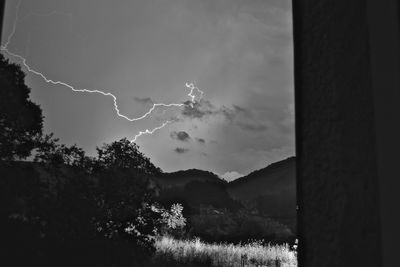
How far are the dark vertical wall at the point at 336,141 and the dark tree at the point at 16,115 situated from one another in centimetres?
420

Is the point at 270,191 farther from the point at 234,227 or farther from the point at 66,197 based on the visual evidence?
the point at 66,197

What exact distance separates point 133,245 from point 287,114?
2.52 m

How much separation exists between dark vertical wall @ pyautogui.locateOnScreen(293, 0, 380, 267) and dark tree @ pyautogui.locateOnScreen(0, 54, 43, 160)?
420cm

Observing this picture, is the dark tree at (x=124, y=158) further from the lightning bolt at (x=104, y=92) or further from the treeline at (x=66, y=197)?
the lightning bolt at (x=104, y=92)

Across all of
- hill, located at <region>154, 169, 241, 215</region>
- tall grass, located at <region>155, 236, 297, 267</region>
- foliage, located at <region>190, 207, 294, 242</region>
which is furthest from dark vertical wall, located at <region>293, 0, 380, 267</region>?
foliage, located at <region>190, 207, 294, 242</region>

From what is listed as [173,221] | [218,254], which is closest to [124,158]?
[173,221]

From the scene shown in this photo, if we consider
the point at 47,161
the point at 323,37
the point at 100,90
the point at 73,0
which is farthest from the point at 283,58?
the point at 323,37

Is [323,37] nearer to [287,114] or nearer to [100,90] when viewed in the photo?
[100,90]

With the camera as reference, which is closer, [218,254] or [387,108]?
[387,108]

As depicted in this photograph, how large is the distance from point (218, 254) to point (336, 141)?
16.2 feet

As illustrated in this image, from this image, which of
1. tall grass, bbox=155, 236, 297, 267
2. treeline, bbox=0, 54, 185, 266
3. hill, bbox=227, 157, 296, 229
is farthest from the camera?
hill, bbox=227, 157, 296, 229

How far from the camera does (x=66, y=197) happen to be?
4.71 metres

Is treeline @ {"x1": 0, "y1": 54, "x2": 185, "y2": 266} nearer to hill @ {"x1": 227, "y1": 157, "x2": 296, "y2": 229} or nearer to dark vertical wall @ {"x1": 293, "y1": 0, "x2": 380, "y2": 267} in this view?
hill @ {"x1": 227, "y1": 157, "x2": 296, "y2": 229}

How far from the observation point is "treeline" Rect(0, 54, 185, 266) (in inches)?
174
